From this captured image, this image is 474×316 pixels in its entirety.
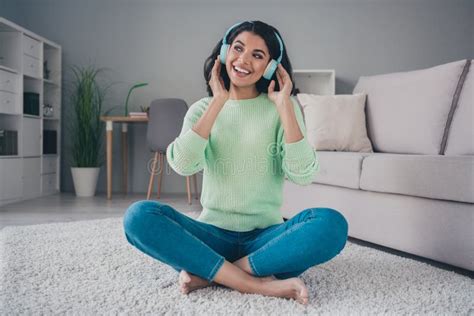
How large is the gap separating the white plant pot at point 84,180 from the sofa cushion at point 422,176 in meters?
2.67

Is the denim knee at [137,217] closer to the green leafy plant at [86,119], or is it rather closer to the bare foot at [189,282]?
the bare foot at [189,282]

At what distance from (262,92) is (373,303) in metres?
0.75

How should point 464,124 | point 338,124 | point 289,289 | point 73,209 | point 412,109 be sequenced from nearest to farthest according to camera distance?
1. point 289,289
2. point 464,124
3. point 412,109
4. point 338,124
5. point 73,209

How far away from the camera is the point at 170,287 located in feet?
4.26

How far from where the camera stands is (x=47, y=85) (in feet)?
13.6

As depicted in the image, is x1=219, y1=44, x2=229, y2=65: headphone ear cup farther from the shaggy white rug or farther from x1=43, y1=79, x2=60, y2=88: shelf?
x1=43, y1=79, x2=60, y2=88: shelf

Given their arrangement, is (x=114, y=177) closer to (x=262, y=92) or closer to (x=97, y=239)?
(x=97, y=239)

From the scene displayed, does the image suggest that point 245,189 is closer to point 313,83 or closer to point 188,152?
point 188,152

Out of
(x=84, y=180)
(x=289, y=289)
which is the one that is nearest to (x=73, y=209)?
(x=84, y=180)

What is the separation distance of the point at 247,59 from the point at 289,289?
70 centimetres

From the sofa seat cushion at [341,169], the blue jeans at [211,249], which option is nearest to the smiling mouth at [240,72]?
the blue jeans at [211,249]

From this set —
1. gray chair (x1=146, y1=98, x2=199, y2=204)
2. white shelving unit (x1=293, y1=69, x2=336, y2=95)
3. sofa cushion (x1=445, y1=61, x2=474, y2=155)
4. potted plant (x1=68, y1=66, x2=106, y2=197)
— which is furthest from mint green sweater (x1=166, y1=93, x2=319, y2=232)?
white shelving unit (x1=293, y1=69, x2=336, y2=95)

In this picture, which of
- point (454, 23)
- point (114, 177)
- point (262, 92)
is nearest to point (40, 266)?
point (262, 92)

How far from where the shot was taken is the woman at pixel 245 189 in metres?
1.19
